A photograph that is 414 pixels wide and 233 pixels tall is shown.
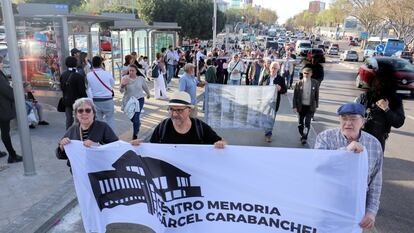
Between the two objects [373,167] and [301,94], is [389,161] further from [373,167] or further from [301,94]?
[373,167]

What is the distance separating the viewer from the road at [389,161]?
15.8 feet

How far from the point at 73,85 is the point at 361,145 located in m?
5.46

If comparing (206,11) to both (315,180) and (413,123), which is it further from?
(315,180)

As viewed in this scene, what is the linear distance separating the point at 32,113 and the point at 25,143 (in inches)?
124

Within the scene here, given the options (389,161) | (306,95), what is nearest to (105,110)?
(306,95)

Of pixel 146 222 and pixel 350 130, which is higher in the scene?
pixel 350 130

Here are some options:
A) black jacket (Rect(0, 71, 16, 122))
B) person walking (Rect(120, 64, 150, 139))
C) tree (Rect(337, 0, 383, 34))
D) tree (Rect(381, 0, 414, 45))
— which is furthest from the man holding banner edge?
tree (Rect(337, 0, 383, 34))

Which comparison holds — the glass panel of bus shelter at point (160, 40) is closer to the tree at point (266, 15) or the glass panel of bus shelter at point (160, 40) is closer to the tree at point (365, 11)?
the tree at point (365, 11)

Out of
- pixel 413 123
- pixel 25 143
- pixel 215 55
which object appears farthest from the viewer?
pixel 215 55

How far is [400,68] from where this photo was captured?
55.9 ft

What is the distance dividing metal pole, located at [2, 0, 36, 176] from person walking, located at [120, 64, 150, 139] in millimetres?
2275

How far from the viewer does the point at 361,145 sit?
309 cm

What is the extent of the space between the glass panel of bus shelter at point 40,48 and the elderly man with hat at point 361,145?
876 cm

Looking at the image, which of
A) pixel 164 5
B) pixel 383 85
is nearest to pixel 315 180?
pixel 383 85
